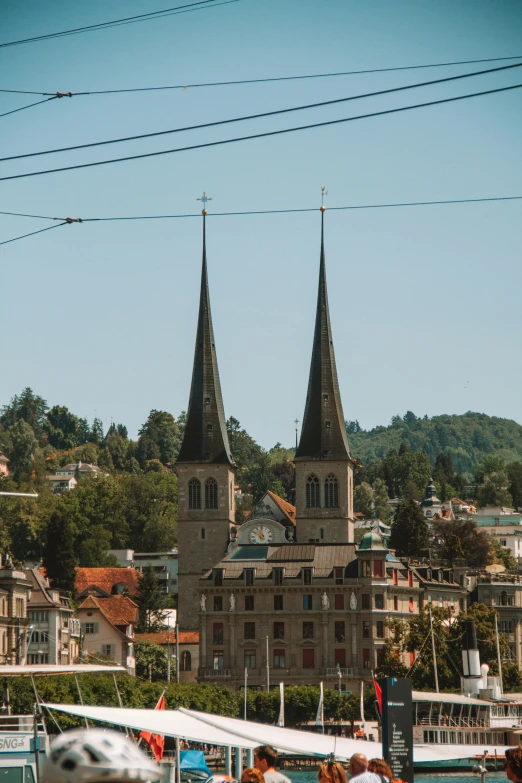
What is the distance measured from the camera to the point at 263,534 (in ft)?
346

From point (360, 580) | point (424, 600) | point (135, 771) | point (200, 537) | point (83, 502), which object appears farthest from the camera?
point (83, 502)

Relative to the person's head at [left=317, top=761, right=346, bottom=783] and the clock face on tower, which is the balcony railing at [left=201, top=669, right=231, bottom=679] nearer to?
the clock face on tower

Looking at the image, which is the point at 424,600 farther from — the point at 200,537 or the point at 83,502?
the point at 83,502

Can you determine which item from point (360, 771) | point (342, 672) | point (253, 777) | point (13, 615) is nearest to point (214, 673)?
point (342, 672)

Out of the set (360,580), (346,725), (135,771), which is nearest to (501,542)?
(360,580)

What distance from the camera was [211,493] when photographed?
103 meters

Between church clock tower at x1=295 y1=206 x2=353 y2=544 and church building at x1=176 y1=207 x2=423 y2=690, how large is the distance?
74mm

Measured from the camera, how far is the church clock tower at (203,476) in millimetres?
101938

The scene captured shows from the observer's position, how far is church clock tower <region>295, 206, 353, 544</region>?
10088 centimetres

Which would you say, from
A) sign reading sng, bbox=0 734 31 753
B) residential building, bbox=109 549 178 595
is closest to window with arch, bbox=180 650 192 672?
residential building, bbox=109 549 178 595

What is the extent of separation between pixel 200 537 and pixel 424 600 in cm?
1779

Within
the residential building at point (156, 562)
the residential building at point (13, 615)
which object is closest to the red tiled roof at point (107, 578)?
the residential building at point (156, 562)

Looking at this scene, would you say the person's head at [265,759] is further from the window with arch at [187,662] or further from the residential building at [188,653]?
the window with arch at [187,662]

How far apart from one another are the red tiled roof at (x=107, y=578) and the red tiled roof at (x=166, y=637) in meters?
12.1
